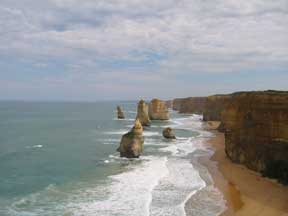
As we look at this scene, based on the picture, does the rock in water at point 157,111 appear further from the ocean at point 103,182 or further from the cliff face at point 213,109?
the ocean at point 103,182

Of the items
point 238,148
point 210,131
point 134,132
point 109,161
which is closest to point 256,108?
point 238,148

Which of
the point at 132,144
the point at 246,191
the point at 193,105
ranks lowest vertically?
the point at 246,191

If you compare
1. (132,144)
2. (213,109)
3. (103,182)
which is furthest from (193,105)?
(103,182)

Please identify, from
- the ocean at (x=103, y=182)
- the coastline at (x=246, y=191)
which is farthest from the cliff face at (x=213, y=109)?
the coastline at (x=246, y=191)

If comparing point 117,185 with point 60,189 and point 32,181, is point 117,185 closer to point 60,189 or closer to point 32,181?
point 60,189

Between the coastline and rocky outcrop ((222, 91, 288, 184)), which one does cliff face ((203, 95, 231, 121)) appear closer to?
rocky outcrop ((222, 91, 288, 184))

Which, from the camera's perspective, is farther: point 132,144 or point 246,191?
point 132,144

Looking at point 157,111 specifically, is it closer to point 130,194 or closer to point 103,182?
point 103,182
